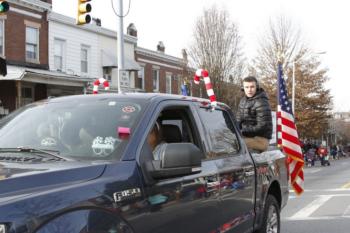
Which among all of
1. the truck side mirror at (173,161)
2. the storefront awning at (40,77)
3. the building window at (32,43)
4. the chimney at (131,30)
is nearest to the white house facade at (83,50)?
the building window at (32,43)

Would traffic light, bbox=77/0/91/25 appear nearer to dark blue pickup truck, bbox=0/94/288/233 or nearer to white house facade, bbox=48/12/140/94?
dark blue pickup truck, bbox=0/94/288/233

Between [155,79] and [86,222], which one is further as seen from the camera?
[155,79]

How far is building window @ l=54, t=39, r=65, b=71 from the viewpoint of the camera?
25.3m

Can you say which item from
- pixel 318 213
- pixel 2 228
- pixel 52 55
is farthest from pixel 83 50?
pixel 2 228

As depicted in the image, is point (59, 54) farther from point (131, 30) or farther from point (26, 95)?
point (131, 30)

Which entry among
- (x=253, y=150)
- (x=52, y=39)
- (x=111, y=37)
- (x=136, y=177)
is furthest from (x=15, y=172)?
(x=111, y=37)

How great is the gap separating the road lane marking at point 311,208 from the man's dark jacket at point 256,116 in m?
2.74

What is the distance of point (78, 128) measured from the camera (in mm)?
3658

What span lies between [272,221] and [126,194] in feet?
11.0

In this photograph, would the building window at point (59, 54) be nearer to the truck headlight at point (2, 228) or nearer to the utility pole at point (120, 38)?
the utility pole at point (120, 38)

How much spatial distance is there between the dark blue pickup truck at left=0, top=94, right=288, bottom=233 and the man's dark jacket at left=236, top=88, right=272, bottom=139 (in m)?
1.33

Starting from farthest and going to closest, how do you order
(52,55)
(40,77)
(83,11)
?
(52,55)
(40,77)
(83,11)

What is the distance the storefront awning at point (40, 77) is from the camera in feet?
61.3

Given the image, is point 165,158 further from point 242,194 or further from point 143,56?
point 143,56
